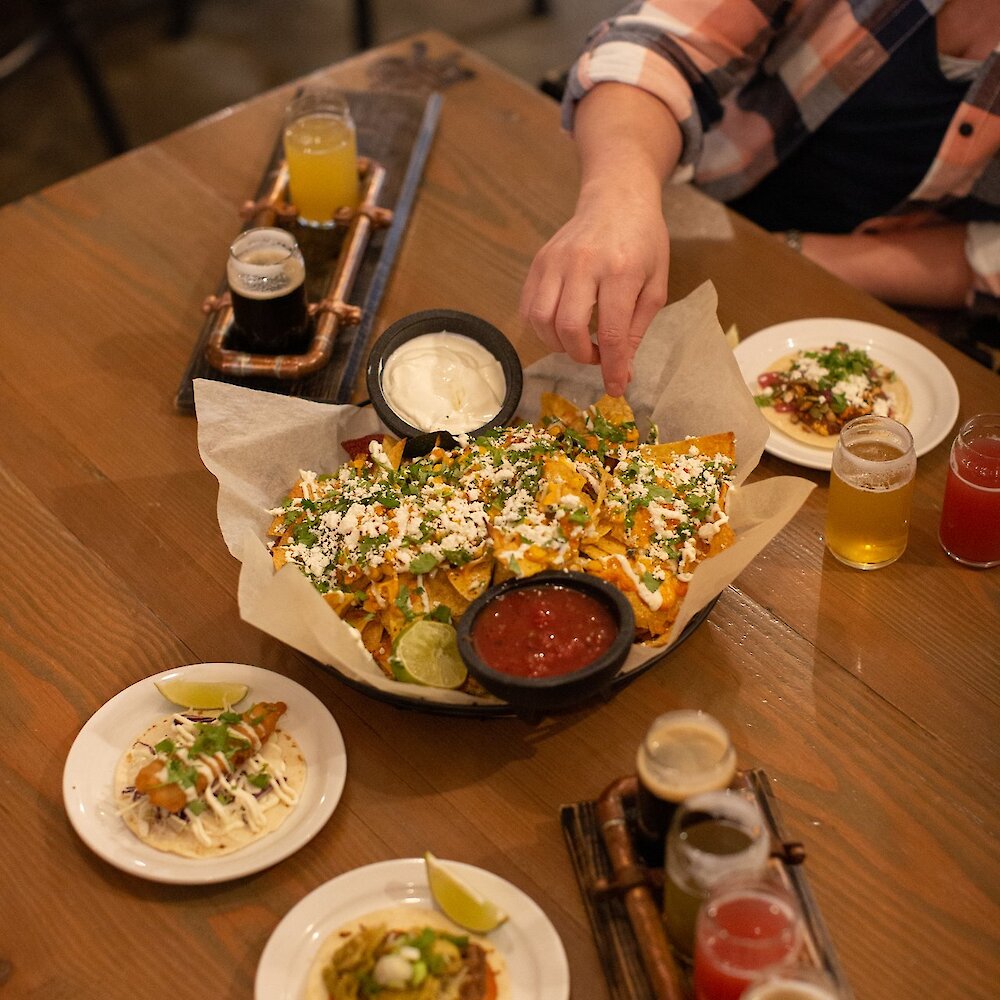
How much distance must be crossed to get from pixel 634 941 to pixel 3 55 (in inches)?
200

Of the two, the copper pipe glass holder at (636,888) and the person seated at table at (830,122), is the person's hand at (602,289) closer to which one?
the person seated at table at (830,122)

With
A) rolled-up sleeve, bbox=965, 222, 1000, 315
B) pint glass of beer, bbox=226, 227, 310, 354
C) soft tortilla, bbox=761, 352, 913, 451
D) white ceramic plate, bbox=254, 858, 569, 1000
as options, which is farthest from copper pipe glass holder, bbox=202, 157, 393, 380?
rolled-up sleeve, bbox=965, 222, 1000, 315

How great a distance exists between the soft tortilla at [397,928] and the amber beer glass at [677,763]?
0.78 ft

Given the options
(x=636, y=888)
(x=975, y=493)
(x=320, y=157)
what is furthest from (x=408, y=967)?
(x=320, y=157)

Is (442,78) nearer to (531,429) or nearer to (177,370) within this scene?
(177,370)

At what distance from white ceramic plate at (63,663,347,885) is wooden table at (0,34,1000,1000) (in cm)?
5

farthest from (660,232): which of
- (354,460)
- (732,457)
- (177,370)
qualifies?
(177,370)

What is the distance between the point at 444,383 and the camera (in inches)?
78.4

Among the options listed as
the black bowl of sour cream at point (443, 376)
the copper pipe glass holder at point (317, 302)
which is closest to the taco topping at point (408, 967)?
the black bowl of sour cream at point (443, 376)

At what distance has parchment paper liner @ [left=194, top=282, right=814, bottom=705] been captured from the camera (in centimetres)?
152

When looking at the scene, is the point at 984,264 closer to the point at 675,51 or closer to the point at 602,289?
the point at 675,51

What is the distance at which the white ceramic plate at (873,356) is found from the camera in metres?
2.03

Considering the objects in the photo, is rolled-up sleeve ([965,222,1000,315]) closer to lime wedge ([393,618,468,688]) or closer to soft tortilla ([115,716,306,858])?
lime wedge ([393,618,468,688])

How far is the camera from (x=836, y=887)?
1445mm
